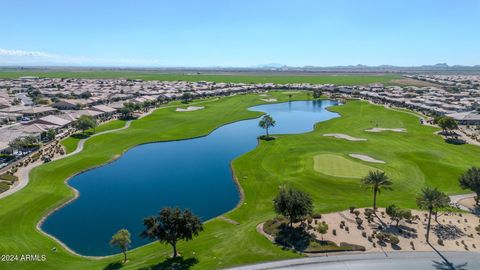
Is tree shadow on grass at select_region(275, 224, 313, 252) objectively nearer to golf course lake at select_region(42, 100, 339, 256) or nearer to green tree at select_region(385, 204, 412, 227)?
golf course lake at select_region(42, 100, 339, 256)

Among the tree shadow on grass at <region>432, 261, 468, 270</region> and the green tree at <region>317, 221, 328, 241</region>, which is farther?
the green tree at <region>317, 221, 328, 241</region>

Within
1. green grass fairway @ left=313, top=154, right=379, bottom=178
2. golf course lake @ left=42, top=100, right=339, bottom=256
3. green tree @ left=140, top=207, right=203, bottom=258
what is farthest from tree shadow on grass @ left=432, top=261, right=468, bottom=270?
golf course lake @ left=42, top=100, right=339, bottom=256

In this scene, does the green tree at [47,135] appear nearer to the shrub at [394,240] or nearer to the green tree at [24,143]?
the green tree at [24,143]

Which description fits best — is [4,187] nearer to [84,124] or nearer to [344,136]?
[84,124]

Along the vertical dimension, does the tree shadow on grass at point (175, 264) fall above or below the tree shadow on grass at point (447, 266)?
below

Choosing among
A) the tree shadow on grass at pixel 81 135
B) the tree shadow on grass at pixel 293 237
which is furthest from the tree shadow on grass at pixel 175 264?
the tree shadow on grass at pixel 81 135

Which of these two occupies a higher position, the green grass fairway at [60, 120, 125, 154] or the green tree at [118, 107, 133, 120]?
the green tree at [118, 107, 133, 120]

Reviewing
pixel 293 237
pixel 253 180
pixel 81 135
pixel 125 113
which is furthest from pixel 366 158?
pixel 125 113
